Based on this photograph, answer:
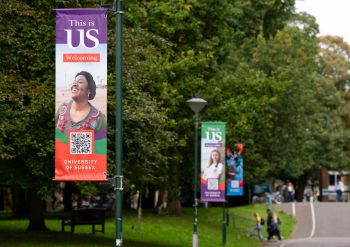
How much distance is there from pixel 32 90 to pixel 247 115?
1691cm

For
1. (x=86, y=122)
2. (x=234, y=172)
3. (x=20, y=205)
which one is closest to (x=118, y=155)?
(x=86, y=122)

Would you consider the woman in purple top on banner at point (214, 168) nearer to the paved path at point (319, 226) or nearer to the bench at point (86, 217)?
the bench at point (86, 217)

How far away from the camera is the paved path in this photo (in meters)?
39.8

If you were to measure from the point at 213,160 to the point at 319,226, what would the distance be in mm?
21512

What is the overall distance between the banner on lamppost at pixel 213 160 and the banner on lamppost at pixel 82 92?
14.8 meters

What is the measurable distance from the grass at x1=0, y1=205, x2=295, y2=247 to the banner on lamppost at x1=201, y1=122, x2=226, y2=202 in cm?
231

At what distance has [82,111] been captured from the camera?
49.8 feet

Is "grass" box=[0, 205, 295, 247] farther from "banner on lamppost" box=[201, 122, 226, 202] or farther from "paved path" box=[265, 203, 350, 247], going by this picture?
"banner on lamppost" box=[201, 122, 226, 202]

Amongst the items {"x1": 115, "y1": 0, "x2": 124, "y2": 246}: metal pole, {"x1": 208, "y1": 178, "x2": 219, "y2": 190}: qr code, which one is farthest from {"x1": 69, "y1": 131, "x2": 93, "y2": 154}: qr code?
{"x1": 208, "y1": 178, "x2": 219, "y2": 190}: qr code

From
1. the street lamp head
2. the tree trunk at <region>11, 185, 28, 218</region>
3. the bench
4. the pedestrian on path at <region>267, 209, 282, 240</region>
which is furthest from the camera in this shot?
the tree trunk at <region>11, 185, 28, 218</region>

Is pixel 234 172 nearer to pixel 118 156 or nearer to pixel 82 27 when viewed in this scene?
pixel 118 156

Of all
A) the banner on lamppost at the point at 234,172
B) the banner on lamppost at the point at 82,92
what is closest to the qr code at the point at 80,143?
the banner on lamppost at the point at 82,92

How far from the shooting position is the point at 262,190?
3083 inches

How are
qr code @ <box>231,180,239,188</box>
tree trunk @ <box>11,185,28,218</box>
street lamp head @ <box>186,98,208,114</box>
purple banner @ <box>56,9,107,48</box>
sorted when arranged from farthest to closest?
1. tree trunk @ <box>11,185,28,218</box>
2. qr code @ <box>231,180,239,188</box>
3. street lamp head @ <box>186,98,208,114</box>
4. purple banner @ <box>56,9,107,48</box>
